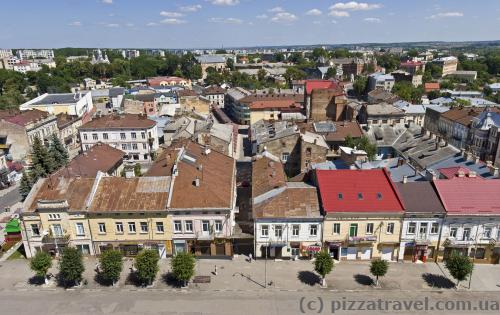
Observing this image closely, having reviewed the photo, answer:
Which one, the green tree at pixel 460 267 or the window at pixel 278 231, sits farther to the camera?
the window at pixel 278 231

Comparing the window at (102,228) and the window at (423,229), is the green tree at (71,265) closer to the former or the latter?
the window at (102,228)

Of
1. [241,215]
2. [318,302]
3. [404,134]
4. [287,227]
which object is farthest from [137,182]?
[404,134]

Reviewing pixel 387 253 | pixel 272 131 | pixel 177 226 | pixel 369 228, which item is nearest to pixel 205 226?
pixel 177 226

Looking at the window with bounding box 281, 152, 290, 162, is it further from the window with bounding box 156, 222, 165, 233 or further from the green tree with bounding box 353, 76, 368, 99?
the green tree with bounding box 353, 76, 368, 99

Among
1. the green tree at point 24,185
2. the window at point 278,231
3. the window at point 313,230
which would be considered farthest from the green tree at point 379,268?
the green tree at point 24,185

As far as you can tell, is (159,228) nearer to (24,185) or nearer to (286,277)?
(286,277)

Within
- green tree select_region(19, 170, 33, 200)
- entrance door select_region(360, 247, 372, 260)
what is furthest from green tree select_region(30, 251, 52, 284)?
entrance door select_region(360, 247, 372, 260)

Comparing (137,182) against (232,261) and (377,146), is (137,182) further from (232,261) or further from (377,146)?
(377,146)

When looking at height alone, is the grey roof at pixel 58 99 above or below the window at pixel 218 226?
above
